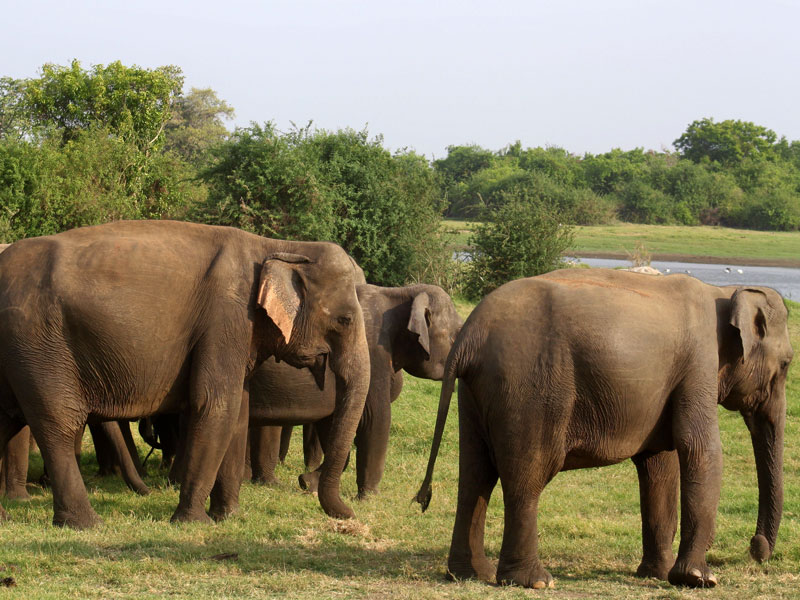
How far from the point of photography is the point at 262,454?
10.5m

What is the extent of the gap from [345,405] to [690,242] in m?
41.2

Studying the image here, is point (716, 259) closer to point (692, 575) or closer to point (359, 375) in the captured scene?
point (359, 375)

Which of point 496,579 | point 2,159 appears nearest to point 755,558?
point 496,579

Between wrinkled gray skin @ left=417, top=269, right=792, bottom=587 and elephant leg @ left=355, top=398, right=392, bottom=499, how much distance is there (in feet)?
11.8

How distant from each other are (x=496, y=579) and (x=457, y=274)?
19.6 metres

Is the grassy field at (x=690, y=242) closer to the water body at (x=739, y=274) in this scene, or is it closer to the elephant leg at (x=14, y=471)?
the water body at (x=739, y=274)

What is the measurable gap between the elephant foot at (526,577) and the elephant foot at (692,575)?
29.0 inches

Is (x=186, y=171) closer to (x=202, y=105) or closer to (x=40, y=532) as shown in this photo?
(x=40, y=532)

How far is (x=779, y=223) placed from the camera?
2202 inches

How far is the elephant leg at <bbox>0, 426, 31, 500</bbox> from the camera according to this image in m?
9.01

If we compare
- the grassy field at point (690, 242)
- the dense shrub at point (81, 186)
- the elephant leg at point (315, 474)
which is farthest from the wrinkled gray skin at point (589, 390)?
the grassy field at point (690, 242)

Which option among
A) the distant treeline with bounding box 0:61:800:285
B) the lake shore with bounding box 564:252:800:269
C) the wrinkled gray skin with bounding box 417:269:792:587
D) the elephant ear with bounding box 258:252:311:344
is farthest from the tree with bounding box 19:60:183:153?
the wrinkled gray skin with bounding box 417:269:792:587

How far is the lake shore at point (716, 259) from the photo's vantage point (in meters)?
43.3

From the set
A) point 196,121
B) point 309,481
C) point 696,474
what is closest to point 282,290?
point 309,481
